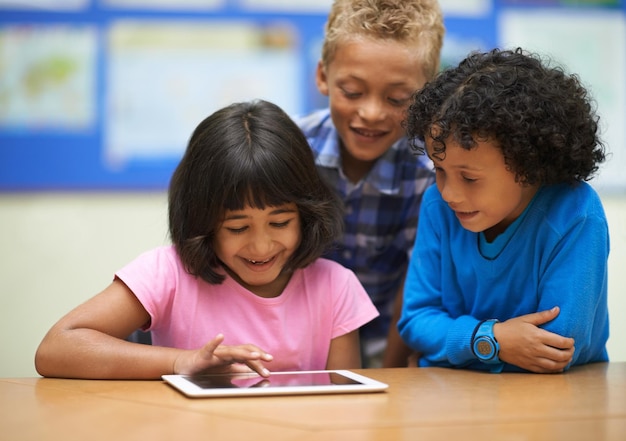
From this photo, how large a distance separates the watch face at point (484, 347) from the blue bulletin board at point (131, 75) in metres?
1.69

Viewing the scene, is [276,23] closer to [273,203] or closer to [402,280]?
[402,280]

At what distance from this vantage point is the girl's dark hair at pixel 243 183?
1.42m

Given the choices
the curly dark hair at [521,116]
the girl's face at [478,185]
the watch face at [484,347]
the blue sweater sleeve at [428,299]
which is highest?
the curly dark hair at [521,116]

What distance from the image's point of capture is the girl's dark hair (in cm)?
142

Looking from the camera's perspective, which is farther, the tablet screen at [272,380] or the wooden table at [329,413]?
the tablet screen at [272,380]

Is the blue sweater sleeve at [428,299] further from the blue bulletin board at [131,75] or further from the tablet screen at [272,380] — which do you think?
the blue bulletin board at [131,75]

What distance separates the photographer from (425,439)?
818mm

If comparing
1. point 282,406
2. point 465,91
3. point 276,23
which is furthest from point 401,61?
point 276,23

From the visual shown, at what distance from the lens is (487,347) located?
1.31 m

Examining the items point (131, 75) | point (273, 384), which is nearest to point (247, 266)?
point (273, 384)

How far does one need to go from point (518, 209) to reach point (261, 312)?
493 millimetres

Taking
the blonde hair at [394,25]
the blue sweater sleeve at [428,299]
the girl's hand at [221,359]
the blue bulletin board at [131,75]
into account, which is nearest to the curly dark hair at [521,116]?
the blue sweater sleeve at [428,299]

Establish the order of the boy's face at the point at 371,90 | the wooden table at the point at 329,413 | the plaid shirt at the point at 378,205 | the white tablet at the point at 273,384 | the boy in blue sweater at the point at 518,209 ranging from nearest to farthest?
1. the wooden table at the point at 329,413
2. the white tablet at the point at 273,384
3. the boy in blue sweater at the point at 518,209
4. the boy's face at the point at 371,90
5. the plaid shirt at the point at 378,205

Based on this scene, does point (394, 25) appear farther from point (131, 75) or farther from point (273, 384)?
point (131, 75)
